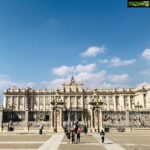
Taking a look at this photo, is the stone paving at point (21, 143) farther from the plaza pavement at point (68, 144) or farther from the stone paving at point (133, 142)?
the stone paving at point (133, 142)

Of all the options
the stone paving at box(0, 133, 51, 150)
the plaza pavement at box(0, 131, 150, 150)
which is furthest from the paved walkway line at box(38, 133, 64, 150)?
the stone paving at box(0, 133, 51, 150)

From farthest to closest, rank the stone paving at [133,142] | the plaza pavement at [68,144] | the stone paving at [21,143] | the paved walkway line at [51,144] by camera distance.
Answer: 1. the stone paving at [133,142]
2. the stone paving at [21,143]
3. the plaza pavement at [68,144]
4. the paved walkway line at [51,144]

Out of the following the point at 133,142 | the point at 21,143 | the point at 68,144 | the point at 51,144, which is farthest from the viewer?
the point at 133,142

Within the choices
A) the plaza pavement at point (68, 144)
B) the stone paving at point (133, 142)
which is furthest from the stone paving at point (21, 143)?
the stone paving at point (133, 142)

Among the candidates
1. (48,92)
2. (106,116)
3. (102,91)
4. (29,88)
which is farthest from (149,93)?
(106,116)

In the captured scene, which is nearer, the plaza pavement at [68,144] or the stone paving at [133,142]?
the plaza pavement at [68,144]

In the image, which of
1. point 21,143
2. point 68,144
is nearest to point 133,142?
point 68,144

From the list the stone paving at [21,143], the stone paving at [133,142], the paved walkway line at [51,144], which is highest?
the stone paving at [21,143]

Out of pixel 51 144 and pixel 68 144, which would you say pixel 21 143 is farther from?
pixel 68 144

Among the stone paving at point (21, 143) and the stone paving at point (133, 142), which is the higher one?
the stone paving at point (21, 143)

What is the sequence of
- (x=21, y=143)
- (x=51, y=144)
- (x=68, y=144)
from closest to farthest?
1. (x=51, y=144)
2. (x=68, y=144)
3. (x=21, y=143)

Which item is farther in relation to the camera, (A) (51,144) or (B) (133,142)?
(B) (133,142)

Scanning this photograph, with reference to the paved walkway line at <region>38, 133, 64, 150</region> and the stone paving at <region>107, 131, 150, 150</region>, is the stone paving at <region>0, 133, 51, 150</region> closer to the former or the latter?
the paved walkway line at <region>38, 133, 64, 150</region>

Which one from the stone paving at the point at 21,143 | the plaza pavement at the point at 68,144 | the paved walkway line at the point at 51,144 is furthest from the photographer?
the stone paving at the point at 21,143
